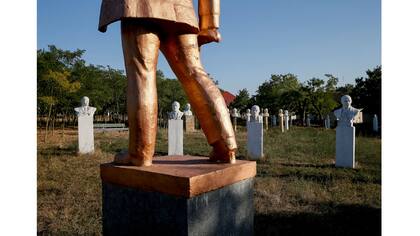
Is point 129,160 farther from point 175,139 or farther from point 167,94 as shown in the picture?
point 167,94

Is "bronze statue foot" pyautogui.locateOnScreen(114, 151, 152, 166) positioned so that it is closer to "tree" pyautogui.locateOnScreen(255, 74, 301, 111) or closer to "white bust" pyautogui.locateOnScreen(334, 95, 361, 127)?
"white bust" pyautogui.locateOnScreen(334, 95, 361, 127)

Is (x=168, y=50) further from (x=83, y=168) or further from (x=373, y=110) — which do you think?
(x=373, y=110)

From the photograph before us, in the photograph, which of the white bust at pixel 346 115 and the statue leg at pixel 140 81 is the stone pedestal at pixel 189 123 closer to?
the white bust at pixel 346 115

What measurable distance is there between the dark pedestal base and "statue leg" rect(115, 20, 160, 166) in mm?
354

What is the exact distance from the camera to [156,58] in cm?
225

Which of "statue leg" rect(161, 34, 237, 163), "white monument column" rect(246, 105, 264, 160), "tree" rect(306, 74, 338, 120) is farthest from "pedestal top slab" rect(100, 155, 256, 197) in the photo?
"tree" rect(306, 74, 338, 120)

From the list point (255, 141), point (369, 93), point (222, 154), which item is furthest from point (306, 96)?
point (222, 154)

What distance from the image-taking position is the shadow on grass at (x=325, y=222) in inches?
136

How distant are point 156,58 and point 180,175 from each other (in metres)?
0.81

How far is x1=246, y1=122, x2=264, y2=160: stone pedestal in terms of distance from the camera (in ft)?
26.6

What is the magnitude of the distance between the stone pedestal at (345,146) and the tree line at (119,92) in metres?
8.12

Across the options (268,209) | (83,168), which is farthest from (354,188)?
(83,168)

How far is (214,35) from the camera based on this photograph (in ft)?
8.06

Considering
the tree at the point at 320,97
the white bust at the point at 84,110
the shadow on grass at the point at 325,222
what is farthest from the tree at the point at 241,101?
the shadow on grass at the point at 325,222
